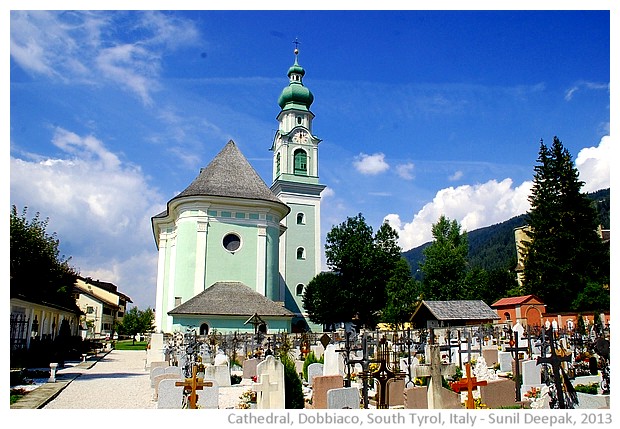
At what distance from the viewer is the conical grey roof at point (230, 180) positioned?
31.8 m

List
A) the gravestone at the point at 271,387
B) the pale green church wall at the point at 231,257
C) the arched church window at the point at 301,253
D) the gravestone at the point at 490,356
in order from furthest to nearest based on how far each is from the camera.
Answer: the arched church window at the point at 301,253 < the pale green church wall at the point at 231,257 < the gravestone at the point at 490,356 < the gravestone at the point at 271,387

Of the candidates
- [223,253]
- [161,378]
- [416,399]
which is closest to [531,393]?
[416,399]

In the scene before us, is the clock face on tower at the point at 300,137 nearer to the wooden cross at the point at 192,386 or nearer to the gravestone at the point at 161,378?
the gravestone at the point at 161,378

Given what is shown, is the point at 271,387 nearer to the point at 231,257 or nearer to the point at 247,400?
the point at 247,400

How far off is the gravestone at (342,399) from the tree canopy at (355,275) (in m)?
31.6

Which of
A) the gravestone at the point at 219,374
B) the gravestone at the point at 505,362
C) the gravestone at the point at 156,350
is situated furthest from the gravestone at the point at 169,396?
the gravestone at the point at 156,350

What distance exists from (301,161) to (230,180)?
55.3 ft

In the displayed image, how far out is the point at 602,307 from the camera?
3219 cm

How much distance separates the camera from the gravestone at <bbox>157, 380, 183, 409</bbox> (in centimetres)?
1012

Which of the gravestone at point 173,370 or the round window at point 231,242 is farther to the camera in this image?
the round window at point 231,242

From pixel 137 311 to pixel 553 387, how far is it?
63245 mm

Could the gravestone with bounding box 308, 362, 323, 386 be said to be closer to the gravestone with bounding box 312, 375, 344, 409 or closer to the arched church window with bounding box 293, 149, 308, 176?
the gravestone with bounding box 312, 375, 344, 409

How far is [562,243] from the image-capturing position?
3797 cm

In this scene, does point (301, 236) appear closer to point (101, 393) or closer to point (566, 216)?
point (566, 216)
